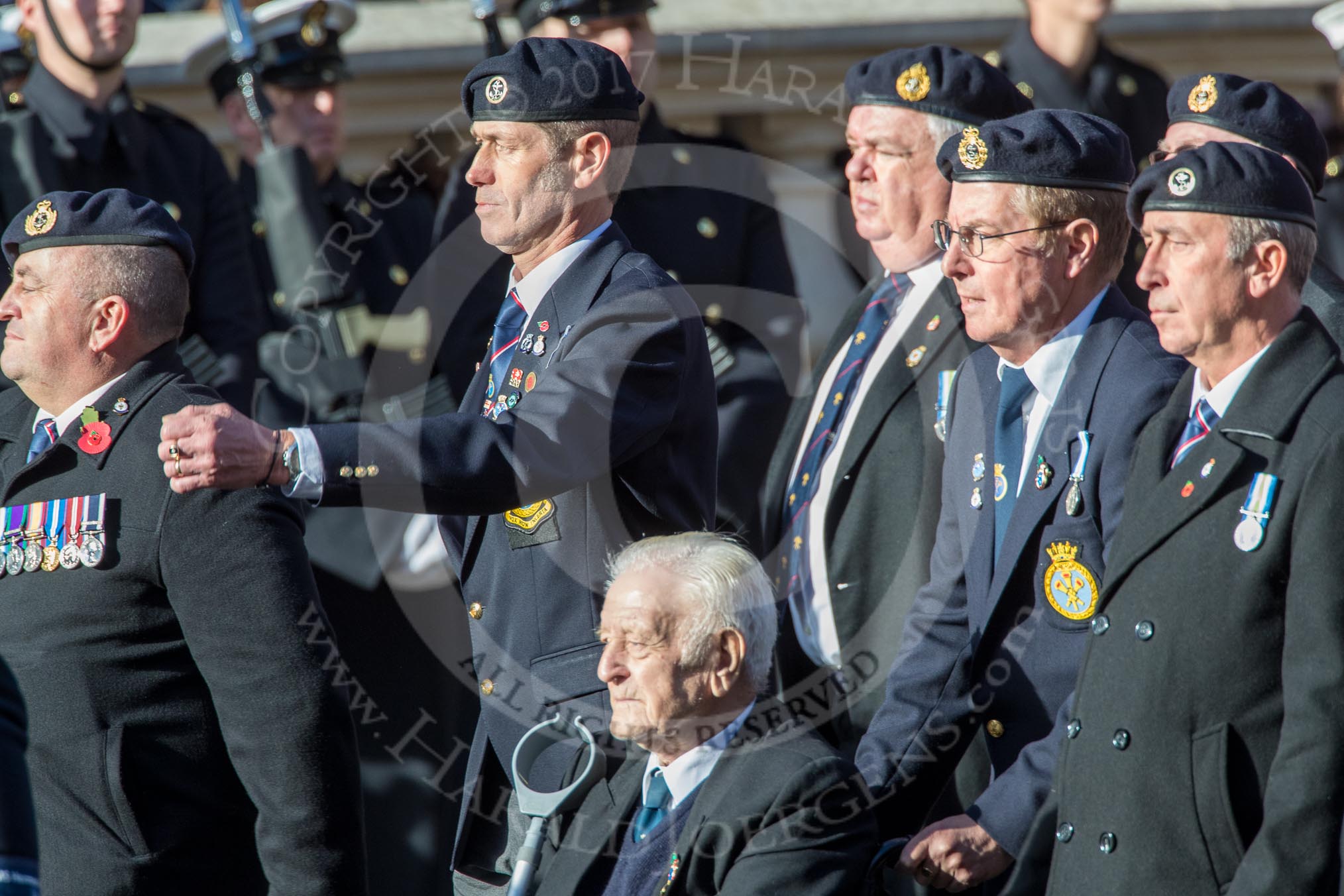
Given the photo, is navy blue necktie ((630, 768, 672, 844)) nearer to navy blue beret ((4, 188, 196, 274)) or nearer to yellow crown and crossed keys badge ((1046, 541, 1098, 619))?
yellow crown and crossed keys badge ((1046, 541, 1098, 619))

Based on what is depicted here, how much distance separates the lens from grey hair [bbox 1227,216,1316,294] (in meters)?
2.88

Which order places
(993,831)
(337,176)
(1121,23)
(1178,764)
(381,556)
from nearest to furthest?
(1178,764)
(993,831)
(381,556)
(337,176)
(1121,23)

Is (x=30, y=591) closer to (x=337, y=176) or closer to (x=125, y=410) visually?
(x=125, y=410)

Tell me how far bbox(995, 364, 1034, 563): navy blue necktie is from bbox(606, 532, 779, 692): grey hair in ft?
1.42

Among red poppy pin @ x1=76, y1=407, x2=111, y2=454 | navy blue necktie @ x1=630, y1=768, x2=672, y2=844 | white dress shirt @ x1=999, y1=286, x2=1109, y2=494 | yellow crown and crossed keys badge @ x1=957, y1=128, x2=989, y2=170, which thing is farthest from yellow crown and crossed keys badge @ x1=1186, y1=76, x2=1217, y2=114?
red poppy pin @ x1=76, y1=407, x2=111, y2=454

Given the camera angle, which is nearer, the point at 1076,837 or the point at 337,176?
the point at 1076,837

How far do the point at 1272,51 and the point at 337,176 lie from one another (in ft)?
10.9

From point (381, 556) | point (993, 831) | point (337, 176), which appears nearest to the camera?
point (993, 831)

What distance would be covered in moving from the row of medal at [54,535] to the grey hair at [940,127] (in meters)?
2.00

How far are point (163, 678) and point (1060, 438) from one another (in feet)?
5.31

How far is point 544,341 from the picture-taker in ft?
11.3

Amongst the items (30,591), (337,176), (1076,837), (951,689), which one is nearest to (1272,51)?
(337,176)

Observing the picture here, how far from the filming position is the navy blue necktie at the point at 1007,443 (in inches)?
133

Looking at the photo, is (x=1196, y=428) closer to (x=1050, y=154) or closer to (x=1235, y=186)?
(x=1235, y=186)
